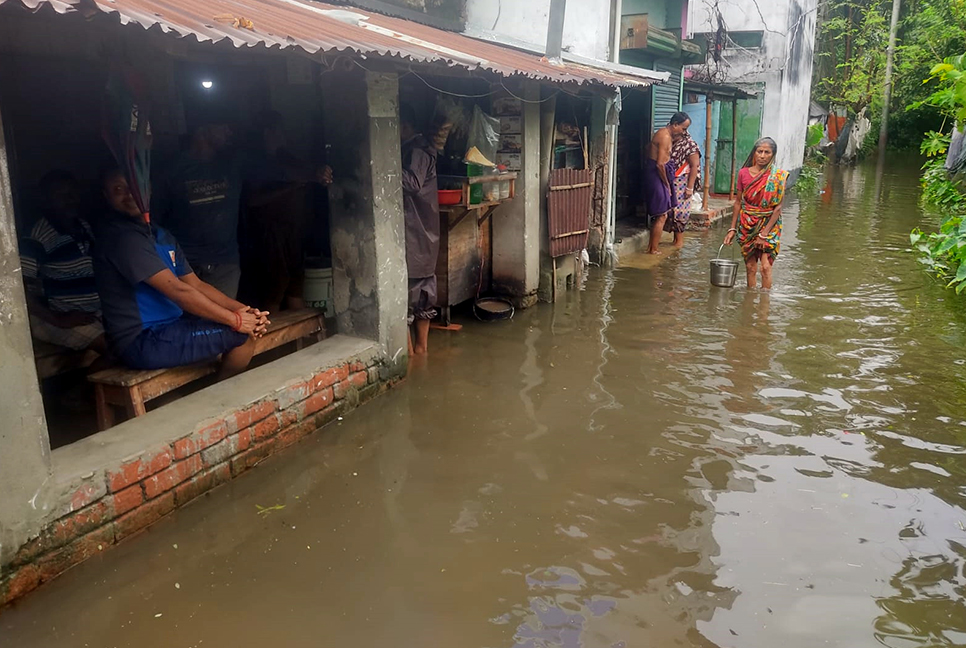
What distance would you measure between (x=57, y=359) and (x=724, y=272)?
673 centimetres

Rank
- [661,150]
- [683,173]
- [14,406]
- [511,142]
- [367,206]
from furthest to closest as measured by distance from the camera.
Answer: [683,173] < [661,150] < [511,142] < [367,206] < [14,406]

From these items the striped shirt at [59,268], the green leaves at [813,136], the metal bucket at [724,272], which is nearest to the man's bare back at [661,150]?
the metal bucket at [724,272]

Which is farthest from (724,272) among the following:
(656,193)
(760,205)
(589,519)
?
A: (589,519)

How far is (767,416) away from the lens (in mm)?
5180

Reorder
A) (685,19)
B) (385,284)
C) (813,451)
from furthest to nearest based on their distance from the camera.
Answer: (685,19), (385,284), (813,451)

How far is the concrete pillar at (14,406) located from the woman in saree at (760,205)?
6797mm

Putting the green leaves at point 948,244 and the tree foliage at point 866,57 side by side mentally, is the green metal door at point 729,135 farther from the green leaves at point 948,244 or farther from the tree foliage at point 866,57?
the tree foliage at point 866,57

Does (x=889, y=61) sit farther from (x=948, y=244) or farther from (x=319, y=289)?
(x=319, y=289)

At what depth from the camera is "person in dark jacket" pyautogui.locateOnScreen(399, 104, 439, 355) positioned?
600cm

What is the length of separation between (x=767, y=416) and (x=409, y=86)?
4.36 m

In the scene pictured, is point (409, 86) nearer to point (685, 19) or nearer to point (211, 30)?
point (211, 30)

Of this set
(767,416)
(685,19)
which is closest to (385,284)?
(767,416)

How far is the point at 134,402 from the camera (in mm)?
4082

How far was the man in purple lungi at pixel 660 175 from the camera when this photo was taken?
1054 centimetres
